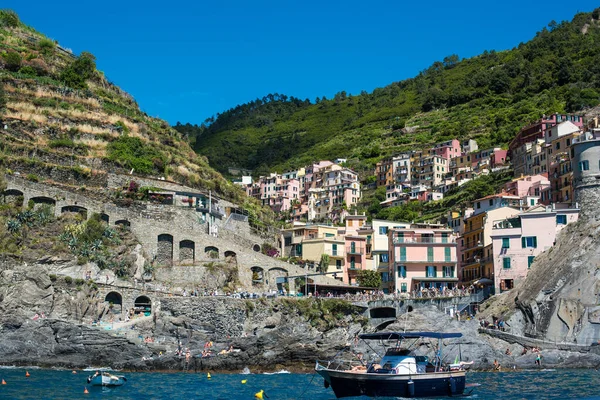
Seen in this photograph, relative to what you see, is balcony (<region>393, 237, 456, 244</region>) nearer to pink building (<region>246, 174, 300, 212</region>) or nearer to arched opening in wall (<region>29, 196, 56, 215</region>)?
arched opening in wall (<region>29, 196, 56, 215</region>)

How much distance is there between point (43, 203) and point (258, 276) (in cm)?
1891

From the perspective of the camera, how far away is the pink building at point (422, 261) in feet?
229

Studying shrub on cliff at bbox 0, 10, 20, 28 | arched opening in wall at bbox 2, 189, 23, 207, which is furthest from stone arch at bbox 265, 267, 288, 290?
shrub on cliff at bbox 0, 10, 20, 28

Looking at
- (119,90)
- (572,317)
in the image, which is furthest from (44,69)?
(572,317)

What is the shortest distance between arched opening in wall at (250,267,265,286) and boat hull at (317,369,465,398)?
2768 cm

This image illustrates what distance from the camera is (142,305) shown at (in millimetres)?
59188

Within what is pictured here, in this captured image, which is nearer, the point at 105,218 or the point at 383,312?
the point at 383,312

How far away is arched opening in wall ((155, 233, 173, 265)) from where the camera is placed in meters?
64.7

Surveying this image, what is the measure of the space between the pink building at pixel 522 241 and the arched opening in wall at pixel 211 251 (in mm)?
23329

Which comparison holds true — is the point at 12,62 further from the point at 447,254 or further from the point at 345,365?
the point at 345,365

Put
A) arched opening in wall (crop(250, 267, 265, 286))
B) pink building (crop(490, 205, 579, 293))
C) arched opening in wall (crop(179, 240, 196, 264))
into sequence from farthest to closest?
arched opening in wall (crop(250, 267, 265, 286)) → arched opening in wall (crop(179, 240, 196, 264)) → pink building (crop(490, 205, 579, 293))

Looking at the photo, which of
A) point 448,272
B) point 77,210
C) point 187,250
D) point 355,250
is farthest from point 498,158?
point 77,210

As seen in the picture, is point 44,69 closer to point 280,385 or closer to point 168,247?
point 168,247

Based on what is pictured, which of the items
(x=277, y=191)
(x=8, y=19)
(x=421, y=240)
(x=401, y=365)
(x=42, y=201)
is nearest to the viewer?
(x=401, y=365)
